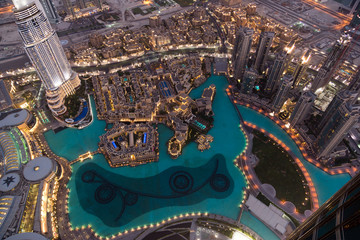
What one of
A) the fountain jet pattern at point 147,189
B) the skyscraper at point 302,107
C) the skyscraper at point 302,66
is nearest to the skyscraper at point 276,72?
the skyscraper at point 302,66

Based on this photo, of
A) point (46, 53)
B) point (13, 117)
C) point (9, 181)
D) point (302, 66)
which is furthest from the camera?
point (302, 66)

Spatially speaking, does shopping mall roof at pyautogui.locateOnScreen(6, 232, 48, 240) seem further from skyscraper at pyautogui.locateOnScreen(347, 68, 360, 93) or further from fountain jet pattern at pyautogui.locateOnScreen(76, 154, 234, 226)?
skyscraper at pyautogui.locateOnScreen(347, 68, 360, 93)

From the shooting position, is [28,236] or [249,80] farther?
[249,80]

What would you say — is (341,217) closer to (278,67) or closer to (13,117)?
(278,67)

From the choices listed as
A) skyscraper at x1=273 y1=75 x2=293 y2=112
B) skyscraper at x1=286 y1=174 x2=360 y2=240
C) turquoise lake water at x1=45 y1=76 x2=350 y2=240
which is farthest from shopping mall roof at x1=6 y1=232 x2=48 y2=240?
skyscraper at x1=273 y1=75 x2=293 y2=112

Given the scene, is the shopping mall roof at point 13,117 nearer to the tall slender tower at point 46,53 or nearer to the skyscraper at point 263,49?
the tall slender tower at point 46,53

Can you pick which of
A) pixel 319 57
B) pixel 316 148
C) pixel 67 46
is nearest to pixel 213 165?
pixel 316 148

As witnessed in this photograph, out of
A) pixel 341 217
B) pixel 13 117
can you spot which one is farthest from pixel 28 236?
pixel 341 217
